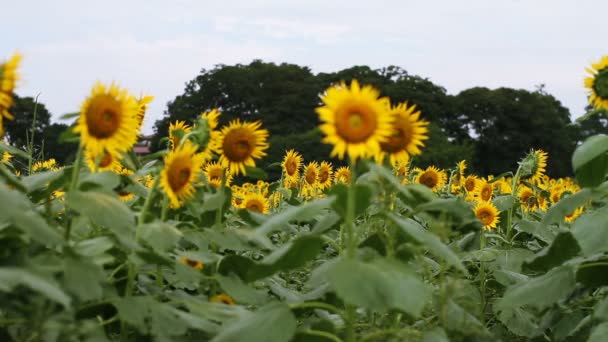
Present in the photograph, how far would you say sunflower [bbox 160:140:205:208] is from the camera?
286 centimetres

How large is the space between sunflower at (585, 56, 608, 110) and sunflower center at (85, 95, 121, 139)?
188cm

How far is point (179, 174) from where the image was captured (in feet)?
9.45

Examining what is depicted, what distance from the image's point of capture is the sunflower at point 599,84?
3.60 m

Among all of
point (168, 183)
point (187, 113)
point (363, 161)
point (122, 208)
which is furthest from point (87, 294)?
point (187, 113)

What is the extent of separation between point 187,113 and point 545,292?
44.6 m

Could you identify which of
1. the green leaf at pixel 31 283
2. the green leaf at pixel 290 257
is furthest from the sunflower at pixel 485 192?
the green leaf at pixel 31 283

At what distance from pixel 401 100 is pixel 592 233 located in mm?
45881

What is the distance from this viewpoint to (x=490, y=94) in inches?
2221

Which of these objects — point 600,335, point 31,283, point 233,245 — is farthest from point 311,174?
point 31,283

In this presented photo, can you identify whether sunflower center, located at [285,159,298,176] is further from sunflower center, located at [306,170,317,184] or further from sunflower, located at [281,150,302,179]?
sunflower center, located at [306,170,317,184]

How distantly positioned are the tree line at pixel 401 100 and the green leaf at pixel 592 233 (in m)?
36.9

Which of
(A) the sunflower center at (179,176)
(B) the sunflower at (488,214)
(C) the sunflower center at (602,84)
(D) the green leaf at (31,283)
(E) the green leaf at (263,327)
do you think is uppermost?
(C) the sunflower center at (602,84)

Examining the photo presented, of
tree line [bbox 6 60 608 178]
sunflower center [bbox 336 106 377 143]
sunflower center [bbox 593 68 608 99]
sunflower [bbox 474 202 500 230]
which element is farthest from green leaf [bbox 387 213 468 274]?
tree line [bbox 6 60 608 178]

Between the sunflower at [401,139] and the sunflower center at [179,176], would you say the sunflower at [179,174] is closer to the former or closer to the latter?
the sunflower center at [179,176]
